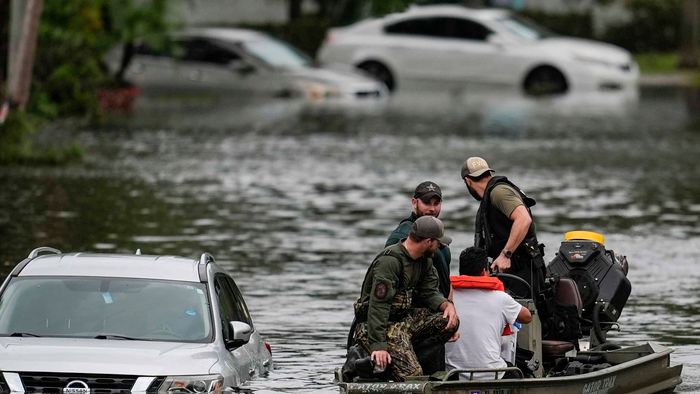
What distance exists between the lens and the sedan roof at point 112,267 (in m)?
12.3

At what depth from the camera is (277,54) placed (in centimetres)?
4659

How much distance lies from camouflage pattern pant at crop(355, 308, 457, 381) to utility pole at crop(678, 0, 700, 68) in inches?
1668

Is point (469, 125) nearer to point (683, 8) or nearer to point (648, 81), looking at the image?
point (648, 81)

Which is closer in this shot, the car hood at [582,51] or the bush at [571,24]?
the car hood at [582,51]

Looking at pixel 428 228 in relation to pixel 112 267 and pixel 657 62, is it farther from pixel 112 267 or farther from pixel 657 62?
pixel 657 62

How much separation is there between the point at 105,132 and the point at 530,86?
1417 centimetres

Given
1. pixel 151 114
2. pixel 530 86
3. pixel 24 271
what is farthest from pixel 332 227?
pixel 530 86

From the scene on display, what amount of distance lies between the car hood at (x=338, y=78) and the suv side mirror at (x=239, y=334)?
33.3 metres

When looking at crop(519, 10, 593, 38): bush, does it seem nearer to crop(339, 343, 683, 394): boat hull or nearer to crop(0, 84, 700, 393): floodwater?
crop(0, 84, 700, 393): floodwater

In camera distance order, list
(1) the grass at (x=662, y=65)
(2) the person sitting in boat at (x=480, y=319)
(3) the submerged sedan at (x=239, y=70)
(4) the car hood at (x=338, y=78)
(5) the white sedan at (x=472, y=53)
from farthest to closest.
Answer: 1. (1) the grass at (x=662, y=65)
2. (5) the white sedan at (x=472, y=53)
3. (3) the submerged sedan at (x=239, y=70)
4. (4) the car hood at (x=338, y=78)
5. (2) the person sitting in boat at (x=480, y=319)

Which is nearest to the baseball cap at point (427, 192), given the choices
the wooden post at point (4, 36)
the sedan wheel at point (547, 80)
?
the wooden post at point (4, 36)

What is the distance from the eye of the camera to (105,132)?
120ft

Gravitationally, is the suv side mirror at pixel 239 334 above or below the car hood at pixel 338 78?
above

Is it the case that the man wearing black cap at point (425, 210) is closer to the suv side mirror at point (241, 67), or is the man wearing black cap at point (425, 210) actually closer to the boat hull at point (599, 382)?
the boat hull at point (599, 382)
